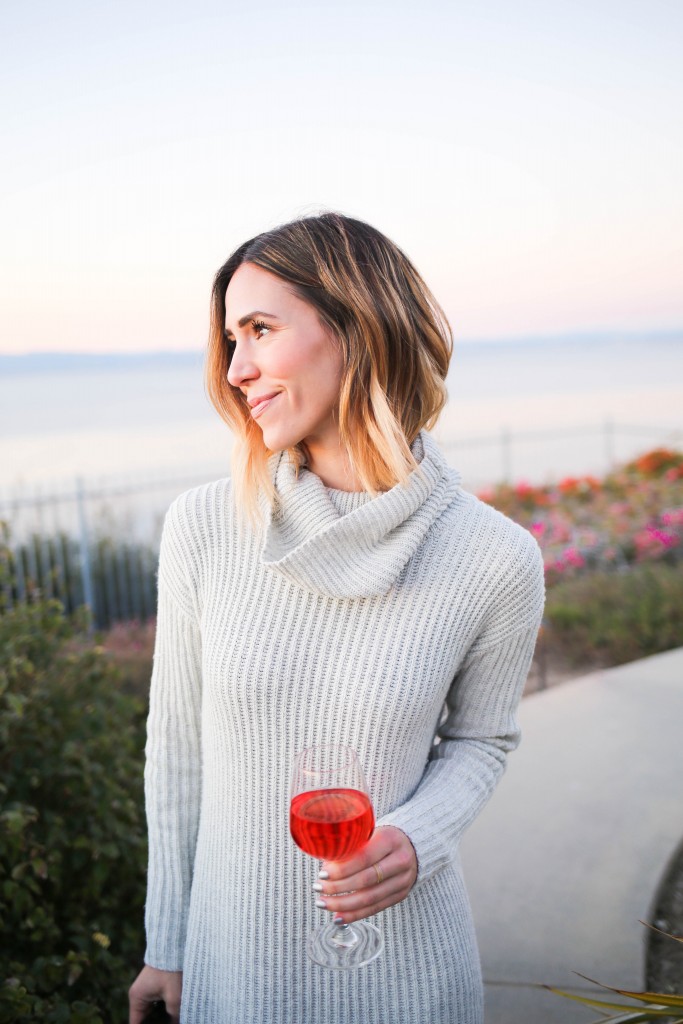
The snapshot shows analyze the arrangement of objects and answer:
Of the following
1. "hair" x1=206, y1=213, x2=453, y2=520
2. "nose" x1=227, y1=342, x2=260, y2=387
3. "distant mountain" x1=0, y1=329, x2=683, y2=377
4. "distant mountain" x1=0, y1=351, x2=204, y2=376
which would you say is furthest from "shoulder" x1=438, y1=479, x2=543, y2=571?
"distant mountain" x1=0, y1=351, x2=204, y2=376

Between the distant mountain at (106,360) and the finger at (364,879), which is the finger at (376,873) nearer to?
the finger at (364,879)

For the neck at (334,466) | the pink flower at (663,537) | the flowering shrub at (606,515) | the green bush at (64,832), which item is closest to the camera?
the neck at (334,466)

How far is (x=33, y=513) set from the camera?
7.91m

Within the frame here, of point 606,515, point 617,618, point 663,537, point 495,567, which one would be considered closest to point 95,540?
point 617,618

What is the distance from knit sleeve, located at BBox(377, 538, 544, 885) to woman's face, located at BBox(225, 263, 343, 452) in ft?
1.43

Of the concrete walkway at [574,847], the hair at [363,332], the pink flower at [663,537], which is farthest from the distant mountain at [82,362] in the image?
the hair at [363,332]

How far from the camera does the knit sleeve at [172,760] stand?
4.97 ft

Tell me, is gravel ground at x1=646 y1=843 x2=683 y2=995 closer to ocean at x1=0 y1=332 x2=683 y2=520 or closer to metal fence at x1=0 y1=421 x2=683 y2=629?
ocean at x1=0 y1=332 x2=683 y2=520

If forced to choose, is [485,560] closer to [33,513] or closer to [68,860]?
[68,860]

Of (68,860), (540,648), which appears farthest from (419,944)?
(540,648)

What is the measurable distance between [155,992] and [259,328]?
1.16 m

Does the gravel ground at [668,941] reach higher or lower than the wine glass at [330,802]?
lower

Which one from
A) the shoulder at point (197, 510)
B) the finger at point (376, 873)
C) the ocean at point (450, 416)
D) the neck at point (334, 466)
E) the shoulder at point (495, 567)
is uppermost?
the neck at point (334, 466)

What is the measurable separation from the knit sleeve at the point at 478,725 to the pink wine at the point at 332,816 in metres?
0.21
